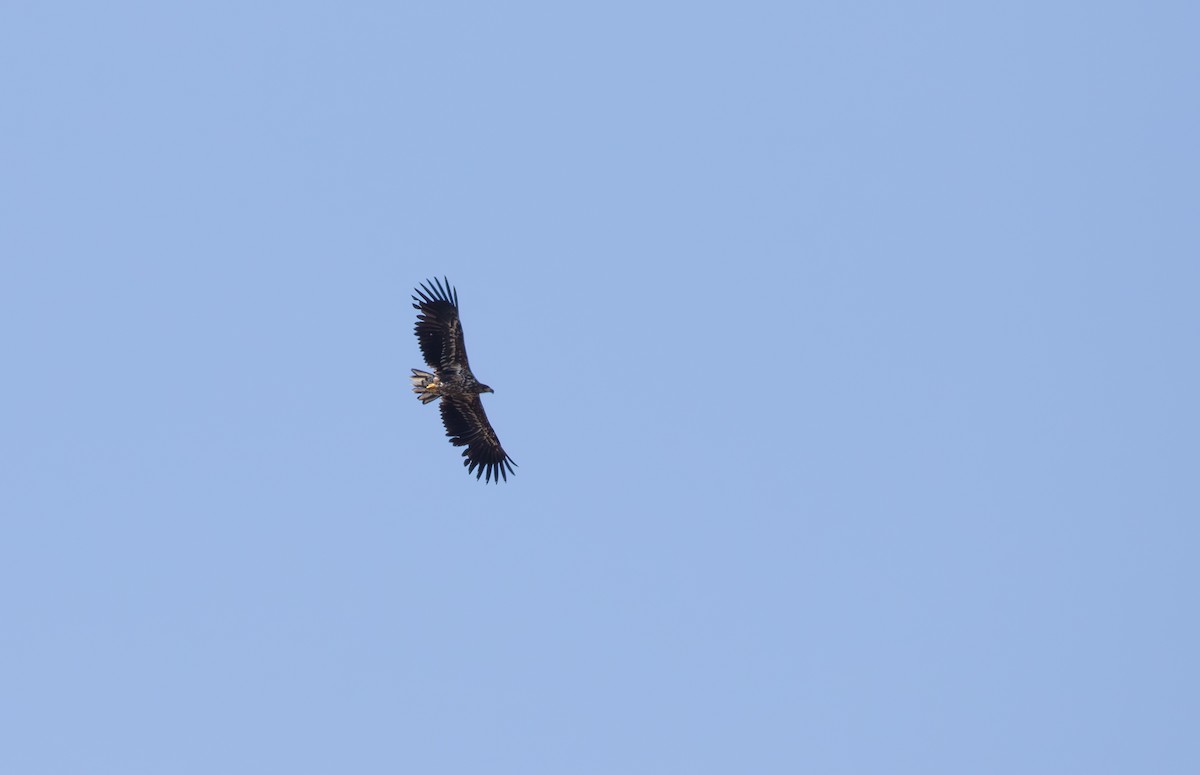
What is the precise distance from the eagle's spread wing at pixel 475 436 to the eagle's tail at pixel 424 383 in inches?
68.3

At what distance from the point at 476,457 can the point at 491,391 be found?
2.75 metres

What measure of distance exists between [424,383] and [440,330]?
5.45 ft

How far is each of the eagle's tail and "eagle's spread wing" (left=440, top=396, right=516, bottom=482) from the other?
173 cm

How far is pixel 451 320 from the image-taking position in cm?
5406

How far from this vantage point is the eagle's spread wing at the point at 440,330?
53.8 m

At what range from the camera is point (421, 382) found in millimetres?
54281

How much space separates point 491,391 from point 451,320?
288 cm

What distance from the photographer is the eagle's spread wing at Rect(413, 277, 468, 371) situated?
53750 millimetres

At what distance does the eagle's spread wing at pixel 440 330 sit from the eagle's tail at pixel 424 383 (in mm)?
366

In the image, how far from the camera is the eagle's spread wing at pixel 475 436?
2223 inches

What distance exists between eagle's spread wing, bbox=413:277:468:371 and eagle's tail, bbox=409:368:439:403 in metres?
0.37

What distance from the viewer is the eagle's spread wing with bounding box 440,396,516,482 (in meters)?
56.5

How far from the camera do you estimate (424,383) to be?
54.3 meters

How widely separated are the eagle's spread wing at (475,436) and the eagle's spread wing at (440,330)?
2189 millimetres
